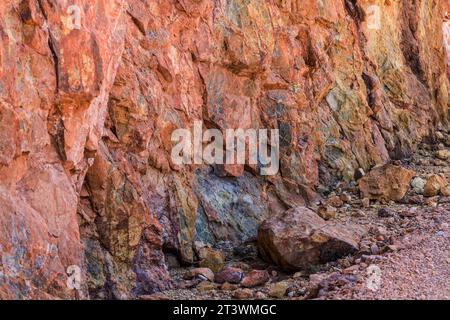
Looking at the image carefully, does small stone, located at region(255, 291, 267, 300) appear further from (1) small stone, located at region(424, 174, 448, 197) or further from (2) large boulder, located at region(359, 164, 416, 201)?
(1) small stone, located at region(424, 174, 448, 197)

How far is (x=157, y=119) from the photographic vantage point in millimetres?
10453

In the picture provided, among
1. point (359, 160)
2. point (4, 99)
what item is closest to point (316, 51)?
point (359, 160)

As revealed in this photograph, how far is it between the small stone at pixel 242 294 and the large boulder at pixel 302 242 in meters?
1.32

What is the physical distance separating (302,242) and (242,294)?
1677 millimetres

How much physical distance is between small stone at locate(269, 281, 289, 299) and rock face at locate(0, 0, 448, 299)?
5.33 feet

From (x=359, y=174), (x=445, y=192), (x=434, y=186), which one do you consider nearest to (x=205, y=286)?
(x=434, y=186)

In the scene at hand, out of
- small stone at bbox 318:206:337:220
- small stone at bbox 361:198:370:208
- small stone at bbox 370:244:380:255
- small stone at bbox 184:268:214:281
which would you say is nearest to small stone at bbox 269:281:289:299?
Result: small stone at bbox 184:268:214:281

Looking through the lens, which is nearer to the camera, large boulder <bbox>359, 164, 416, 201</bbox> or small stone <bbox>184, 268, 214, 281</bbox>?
small stone <bbox>184, 268, 214, 281</bbox>

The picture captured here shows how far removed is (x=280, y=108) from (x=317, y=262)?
16.4 feet

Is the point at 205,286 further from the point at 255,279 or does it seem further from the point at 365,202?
the point at 365,202

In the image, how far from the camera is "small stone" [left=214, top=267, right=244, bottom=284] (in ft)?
31.3

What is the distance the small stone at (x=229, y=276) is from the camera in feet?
31.3

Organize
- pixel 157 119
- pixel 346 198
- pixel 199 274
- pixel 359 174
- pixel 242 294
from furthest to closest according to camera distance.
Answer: pixel 359 174, pixel 346 198, pixel 157 119, pixel 199 274, pixel 242 294
